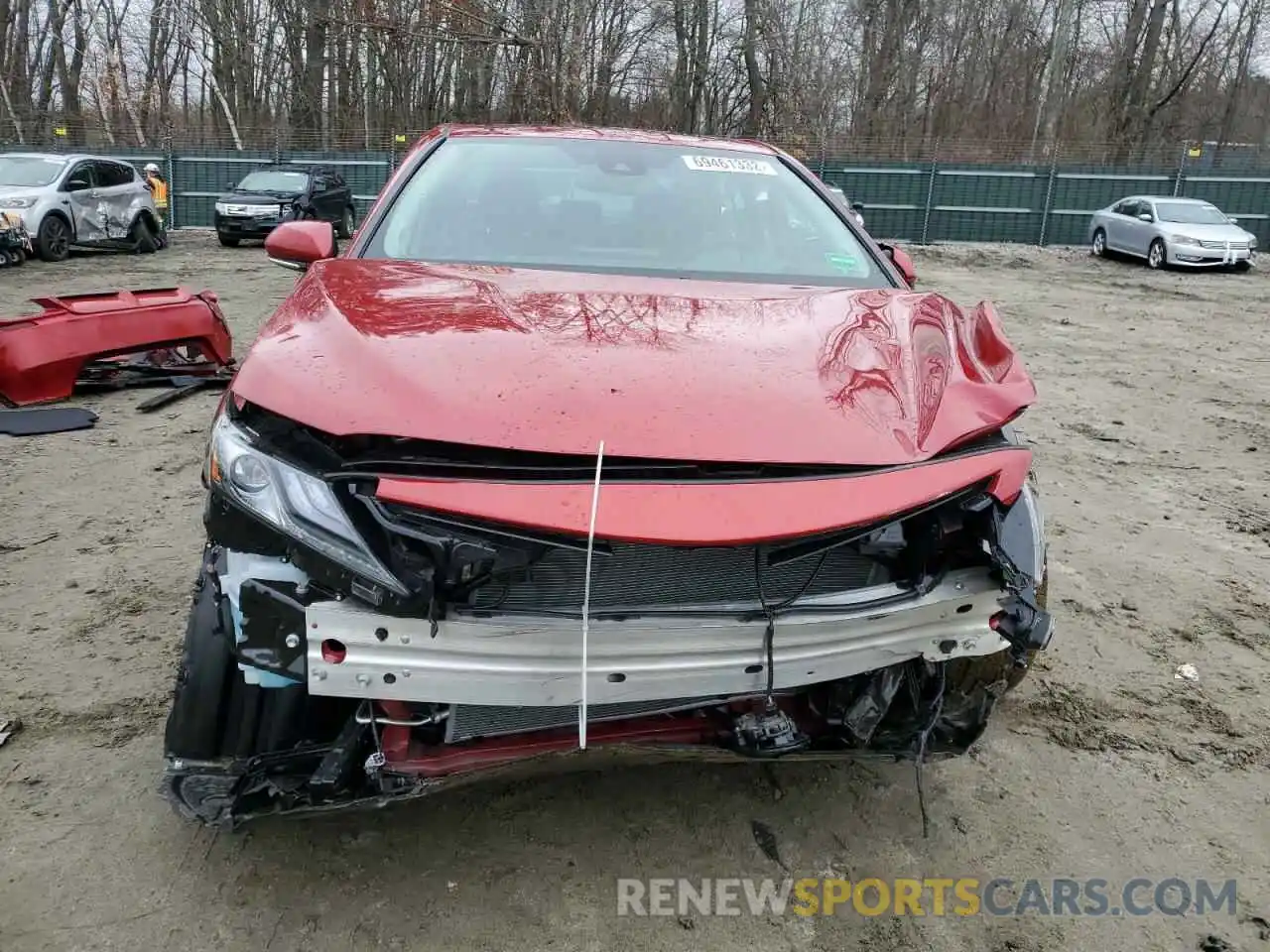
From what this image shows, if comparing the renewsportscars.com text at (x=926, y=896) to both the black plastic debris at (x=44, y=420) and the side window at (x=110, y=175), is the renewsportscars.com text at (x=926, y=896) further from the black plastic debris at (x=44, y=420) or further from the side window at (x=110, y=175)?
the side window at (x=110, y=175)

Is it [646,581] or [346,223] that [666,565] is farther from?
[346,223]

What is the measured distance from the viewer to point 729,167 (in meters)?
3.40

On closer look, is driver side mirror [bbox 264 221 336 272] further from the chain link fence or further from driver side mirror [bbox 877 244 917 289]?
the chain link fence

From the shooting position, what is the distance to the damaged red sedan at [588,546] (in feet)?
5.40

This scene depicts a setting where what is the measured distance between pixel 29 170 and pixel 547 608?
15168mm

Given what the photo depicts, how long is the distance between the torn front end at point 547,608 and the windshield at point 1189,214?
18.5 metres

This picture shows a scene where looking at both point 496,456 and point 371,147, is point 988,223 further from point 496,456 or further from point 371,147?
point 496,456

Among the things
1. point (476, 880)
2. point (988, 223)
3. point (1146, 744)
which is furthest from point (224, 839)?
point (988, 223)

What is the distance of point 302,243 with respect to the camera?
316 cm

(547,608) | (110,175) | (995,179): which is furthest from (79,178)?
(995,179)

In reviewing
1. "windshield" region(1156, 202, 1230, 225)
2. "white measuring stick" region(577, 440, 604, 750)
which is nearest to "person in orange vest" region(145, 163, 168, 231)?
"white measuring stick" region(577, 440, 604, 750)

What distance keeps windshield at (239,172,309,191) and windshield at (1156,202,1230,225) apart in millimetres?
15982

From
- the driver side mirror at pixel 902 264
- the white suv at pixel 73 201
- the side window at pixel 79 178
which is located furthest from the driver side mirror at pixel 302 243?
the side window at pixel 79 178

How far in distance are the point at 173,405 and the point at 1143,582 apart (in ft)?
18.4
